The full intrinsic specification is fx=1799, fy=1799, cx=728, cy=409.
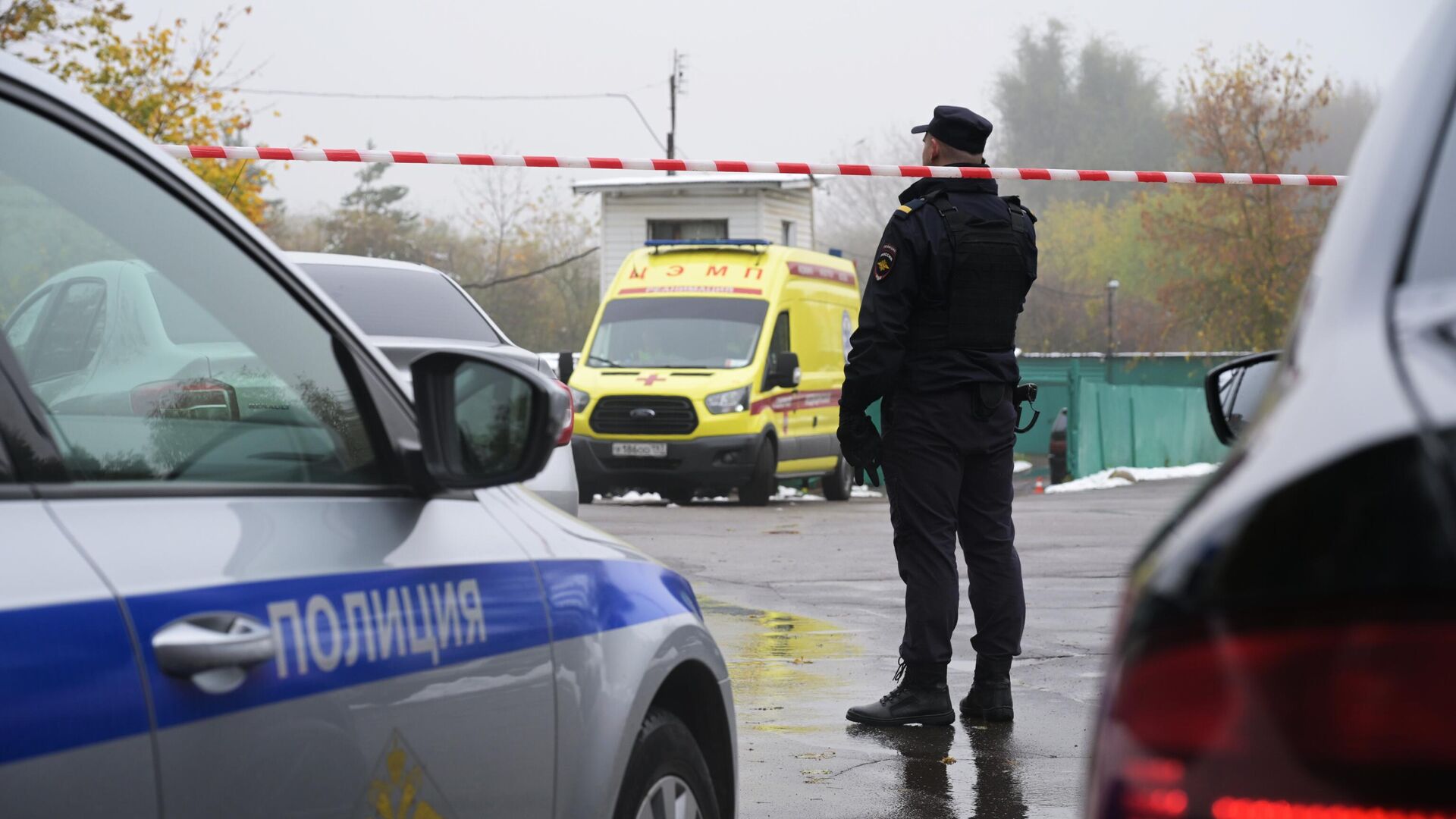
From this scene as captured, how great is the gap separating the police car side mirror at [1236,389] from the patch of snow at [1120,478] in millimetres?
19002

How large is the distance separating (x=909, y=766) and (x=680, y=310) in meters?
13.4

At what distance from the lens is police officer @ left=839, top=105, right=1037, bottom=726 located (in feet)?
19.4

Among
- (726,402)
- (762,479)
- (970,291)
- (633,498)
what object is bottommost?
(633,498)

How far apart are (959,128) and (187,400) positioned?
4.04 metres

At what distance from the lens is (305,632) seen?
2.02 m

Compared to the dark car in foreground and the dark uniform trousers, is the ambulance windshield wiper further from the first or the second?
the dark car in foreground

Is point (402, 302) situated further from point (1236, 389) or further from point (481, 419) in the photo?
point (481, 419)

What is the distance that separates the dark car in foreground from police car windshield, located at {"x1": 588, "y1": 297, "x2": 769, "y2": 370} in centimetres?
1667

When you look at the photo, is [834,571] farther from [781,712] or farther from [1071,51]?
[1071,51]

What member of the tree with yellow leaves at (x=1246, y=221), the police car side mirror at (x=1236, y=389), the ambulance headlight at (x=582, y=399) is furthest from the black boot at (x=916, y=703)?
the tree with yellow leaves at (x=1246, y=221)

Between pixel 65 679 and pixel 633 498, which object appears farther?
pixel 633 498

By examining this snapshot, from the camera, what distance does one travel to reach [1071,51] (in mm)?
97000

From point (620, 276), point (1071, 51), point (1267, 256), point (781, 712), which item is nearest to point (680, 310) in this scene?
point (620, 276)

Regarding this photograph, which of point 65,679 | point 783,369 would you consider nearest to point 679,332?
point 783,369
